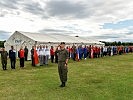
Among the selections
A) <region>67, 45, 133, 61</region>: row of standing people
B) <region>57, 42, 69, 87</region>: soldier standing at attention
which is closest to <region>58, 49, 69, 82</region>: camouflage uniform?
<region>57, 42, 69, 87</region>: soldier standing at attention

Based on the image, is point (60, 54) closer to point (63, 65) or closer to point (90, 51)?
point (63, 65)

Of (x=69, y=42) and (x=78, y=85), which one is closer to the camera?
(x=78, y=85)

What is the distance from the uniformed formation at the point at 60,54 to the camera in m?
12.4

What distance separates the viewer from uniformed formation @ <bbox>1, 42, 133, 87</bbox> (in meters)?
12.4

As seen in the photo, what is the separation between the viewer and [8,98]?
10211 millimetres

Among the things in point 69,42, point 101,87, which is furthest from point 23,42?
point 101,87

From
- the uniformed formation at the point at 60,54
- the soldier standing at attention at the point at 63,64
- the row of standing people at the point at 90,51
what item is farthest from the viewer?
the row of standing people at the point at 90,51

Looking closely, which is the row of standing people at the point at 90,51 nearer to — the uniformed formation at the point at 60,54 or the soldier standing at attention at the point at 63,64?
the uniformed formation at the point at 60,54

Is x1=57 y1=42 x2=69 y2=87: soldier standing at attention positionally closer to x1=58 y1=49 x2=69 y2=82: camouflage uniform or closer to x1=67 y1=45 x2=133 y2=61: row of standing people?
x1=58 y1=49 x2=69 y2=82: camouflage uniform

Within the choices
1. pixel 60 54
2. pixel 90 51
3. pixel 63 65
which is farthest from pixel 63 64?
pixel 90 51

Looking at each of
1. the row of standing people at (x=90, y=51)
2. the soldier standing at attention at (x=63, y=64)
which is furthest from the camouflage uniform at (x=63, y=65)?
the row of standing people at (x=90, y=51)

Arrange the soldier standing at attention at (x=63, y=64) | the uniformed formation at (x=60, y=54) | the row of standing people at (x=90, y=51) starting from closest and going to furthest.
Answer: the soldier standing at attention at (x=63, y=64) < the uniformed formation at (x=60, y=54) < the row of standing people at (x=90, y=51)

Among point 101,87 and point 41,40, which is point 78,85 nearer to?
point 101,87

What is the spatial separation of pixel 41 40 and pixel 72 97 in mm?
23892
